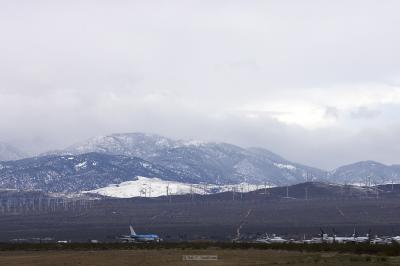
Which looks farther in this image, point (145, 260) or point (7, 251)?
point (7, 251)

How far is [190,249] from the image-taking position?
11050 cm

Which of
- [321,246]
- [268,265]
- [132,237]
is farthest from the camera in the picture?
[132,237]

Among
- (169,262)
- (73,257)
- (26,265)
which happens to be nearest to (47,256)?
(73,257)

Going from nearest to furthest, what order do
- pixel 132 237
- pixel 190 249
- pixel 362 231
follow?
pixel 190 249 → pixel 132 237 → pixel 362 231

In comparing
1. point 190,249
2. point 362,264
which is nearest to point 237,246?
point 190,249

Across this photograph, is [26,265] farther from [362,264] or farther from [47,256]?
[362,264]

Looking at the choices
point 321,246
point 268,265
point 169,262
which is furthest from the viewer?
point 321,246

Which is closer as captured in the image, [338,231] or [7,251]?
[7,251]

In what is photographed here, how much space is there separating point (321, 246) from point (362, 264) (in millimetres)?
33270

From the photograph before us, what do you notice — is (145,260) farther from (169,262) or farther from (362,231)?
(362,231)

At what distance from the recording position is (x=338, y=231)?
193625 mm

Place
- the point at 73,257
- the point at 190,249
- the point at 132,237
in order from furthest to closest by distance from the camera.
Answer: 1. the point at 132,237
2. the point at 190,249
3. the point at 73,257

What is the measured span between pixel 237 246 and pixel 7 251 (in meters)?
36.0

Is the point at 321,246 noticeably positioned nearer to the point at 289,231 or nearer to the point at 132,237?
the point at 132,237
